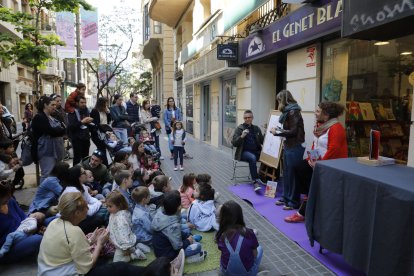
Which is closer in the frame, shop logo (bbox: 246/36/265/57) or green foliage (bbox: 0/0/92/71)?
green foliage (bbox: 0/0/92/71)

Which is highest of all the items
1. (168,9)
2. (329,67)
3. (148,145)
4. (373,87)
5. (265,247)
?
(168,9)

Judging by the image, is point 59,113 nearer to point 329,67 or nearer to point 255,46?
point 255,46

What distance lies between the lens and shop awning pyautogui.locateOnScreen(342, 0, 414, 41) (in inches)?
138

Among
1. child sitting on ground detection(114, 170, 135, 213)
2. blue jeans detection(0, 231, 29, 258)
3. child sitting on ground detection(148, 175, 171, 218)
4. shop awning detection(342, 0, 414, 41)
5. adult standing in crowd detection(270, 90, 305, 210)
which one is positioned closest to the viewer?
shop awning detection(342, 0, 414, 41)

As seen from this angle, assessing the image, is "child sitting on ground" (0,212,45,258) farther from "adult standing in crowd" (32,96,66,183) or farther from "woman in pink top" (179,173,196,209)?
"woman in pink top" (179,173,196,209)

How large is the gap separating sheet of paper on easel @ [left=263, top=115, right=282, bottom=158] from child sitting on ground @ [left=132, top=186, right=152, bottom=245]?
313cm

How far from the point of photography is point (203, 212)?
4.69m

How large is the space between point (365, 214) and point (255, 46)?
626cm

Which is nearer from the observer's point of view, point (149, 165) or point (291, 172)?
point (291, 172)

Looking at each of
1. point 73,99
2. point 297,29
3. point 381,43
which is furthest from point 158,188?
point 381,43

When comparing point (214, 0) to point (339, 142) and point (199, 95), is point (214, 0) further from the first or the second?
point (339, 142)

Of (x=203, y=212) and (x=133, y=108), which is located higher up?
(x=133, y=108)

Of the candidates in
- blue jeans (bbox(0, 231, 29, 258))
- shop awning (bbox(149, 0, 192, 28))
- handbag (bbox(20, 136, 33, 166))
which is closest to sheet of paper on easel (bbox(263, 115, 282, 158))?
blue jeans (bbox(0, 231, 29, 258))

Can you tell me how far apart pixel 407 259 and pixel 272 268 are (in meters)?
1.55
